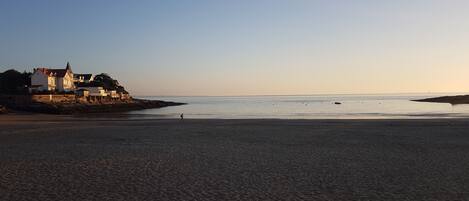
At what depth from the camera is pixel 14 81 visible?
9306cm

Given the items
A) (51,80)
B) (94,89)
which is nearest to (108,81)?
(94,89)

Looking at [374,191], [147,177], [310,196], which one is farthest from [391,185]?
[147,177]

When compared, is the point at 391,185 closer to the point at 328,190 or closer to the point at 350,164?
the point at 328,190

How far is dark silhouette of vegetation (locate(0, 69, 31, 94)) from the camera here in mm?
90594

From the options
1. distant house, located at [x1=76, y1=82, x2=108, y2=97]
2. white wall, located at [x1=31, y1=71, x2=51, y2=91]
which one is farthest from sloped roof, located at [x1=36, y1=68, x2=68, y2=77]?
distant house, located at [x1=76, y1=82, x2=108, y2=97]

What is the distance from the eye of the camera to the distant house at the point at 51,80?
90.2 metres

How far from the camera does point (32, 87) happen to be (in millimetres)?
88562

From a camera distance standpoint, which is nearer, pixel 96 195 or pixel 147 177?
pixel 96 195

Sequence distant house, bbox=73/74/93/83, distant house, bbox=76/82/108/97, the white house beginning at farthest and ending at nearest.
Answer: distant house, bbox=73/74/93/83
distant house, bbox=76/82/108/97
the white house

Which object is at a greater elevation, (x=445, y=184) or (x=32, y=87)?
(x=32, y=87)

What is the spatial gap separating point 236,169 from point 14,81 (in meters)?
91.2

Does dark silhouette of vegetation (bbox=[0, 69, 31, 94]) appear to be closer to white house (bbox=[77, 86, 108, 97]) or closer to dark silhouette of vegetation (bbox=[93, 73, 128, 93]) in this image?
white house (bbox=[77, 86, 108, 97])

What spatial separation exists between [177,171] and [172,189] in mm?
2225

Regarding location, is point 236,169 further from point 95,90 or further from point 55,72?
point 95,90
